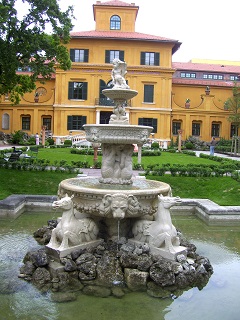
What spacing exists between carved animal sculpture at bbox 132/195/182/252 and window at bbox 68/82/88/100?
33123mm

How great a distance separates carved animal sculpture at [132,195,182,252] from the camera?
277 inches

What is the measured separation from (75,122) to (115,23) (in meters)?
12.0

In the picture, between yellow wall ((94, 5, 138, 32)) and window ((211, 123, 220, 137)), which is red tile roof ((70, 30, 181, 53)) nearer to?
yellow wall ((94, 5, 138, 32))

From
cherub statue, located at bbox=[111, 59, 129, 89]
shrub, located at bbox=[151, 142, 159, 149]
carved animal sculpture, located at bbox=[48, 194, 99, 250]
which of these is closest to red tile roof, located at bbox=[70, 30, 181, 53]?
shrub, located at bbox=[151, 142, 159, 149]

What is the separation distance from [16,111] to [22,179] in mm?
27693

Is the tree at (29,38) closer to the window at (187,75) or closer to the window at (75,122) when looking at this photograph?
the window at (75,122)

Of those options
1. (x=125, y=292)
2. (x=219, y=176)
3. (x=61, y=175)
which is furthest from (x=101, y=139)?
(x=219, y=176)

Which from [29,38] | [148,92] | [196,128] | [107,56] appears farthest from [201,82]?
[29,38]

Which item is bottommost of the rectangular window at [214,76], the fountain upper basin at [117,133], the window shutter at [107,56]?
the fountain upper basin at [117,133]

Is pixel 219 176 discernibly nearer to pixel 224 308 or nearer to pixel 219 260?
pixel 219 260

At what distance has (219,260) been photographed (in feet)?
25.5

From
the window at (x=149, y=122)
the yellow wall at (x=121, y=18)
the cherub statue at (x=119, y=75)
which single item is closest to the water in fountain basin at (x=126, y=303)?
the cherub statue at (x=119, y=75)

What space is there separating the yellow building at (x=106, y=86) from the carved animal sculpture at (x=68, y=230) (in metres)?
31.4

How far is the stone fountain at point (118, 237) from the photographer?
6477 millimetres
